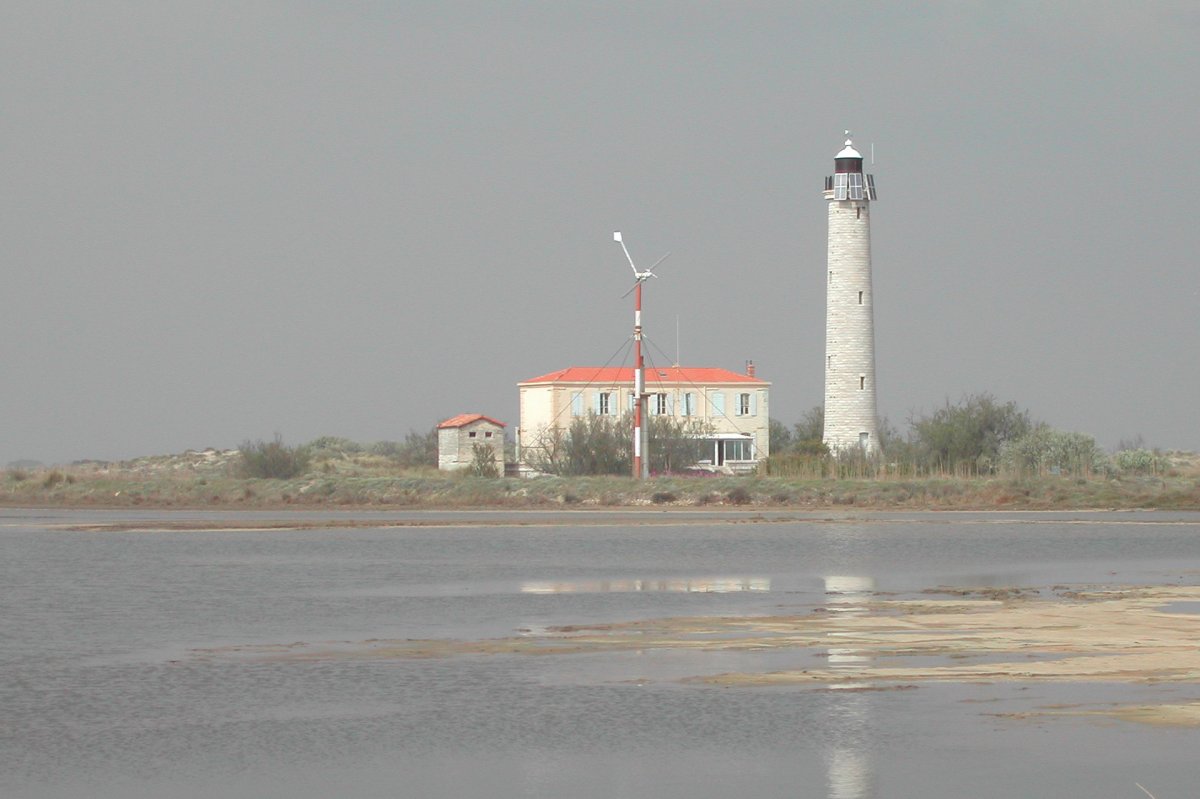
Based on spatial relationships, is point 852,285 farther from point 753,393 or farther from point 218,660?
point 218,660

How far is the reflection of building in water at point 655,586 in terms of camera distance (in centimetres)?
2248

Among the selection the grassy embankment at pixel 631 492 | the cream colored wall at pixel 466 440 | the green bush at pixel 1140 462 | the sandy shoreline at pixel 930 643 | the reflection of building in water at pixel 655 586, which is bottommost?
the sandy shoreline at pixel 930 643

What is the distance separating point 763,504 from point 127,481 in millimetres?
22542

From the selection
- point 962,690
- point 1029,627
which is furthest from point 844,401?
point 962,690

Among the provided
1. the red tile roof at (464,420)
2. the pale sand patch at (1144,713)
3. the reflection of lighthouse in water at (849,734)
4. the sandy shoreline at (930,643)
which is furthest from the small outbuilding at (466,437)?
the pale sand patch at (1144,713)

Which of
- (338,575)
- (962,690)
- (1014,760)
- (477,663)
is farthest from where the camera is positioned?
(338,575)

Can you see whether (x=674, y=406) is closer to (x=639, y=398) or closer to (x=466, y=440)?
(x=466, y=440)

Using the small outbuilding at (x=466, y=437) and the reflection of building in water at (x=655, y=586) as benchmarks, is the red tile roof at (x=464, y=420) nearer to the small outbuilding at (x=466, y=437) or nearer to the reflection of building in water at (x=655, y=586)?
the small outbuilding at (x=466, y=437)

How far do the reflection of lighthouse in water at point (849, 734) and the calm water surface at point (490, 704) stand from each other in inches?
1.1

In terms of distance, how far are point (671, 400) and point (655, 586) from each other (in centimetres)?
5291

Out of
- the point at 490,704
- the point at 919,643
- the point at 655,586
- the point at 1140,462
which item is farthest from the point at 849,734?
the point at 1140,462

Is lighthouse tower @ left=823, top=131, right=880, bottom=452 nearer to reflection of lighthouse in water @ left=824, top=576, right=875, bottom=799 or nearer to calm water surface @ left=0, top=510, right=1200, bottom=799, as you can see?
calm water surface @ left=0, top=510, right=1200, bottom=799

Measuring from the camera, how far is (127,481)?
60.4m

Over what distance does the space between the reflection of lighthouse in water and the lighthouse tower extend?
4461 cm
